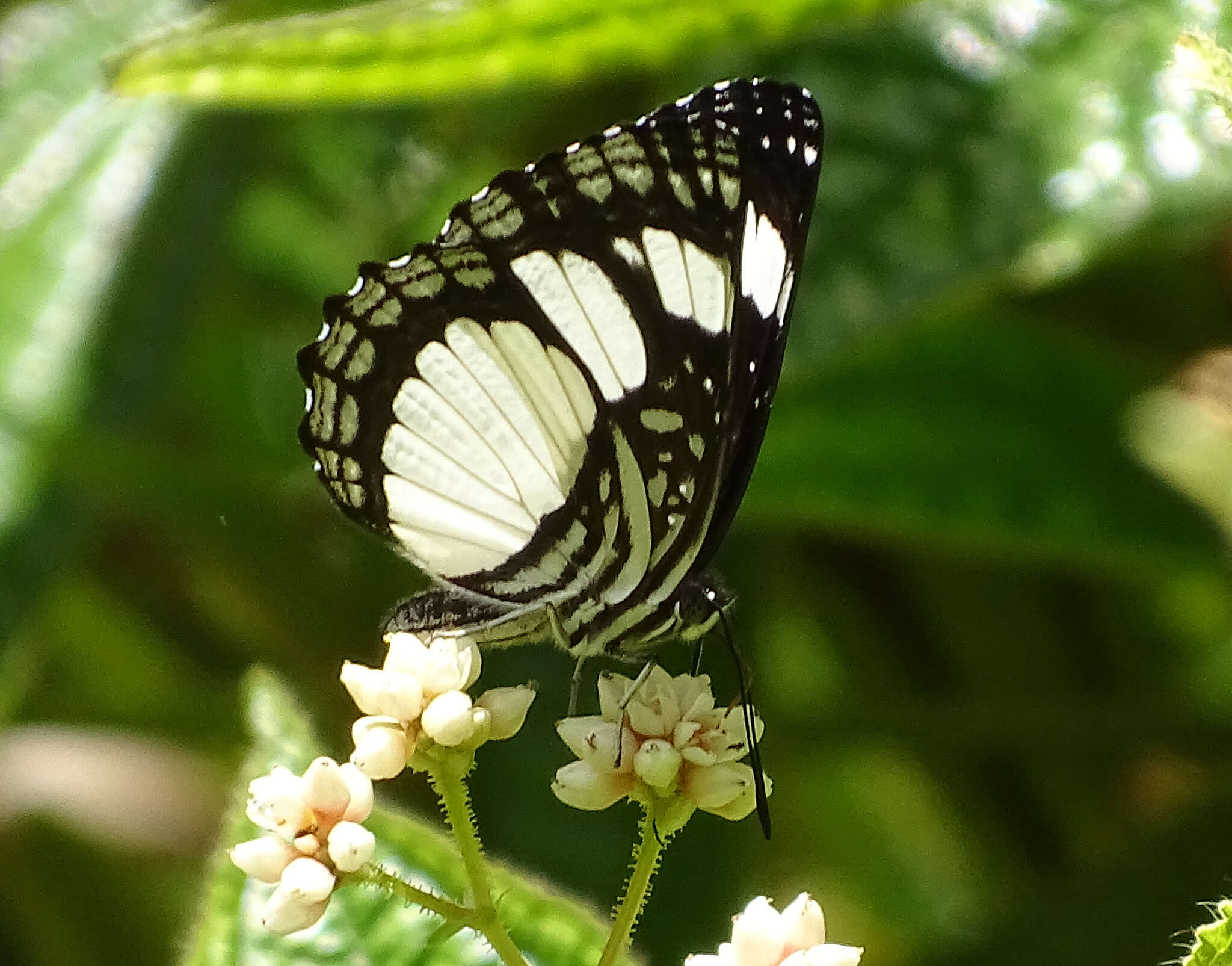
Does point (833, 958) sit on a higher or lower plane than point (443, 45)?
lower

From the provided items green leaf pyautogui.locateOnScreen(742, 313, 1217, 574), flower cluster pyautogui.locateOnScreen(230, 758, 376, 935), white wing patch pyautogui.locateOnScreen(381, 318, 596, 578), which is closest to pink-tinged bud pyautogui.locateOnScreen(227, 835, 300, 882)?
flower cluster pyautogui.locateOnScreen(230, 758, 376, 935)

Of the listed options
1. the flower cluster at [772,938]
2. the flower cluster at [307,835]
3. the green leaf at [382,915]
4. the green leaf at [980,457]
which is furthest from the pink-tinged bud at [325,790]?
the green leaf at [980,457]

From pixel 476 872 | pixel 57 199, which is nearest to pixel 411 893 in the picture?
pixel 476 872

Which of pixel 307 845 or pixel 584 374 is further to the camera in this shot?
pixel 584 374

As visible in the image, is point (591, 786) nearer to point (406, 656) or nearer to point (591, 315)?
point (406, 656)

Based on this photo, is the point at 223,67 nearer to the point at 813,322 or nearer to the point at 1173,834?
the point at 813,322

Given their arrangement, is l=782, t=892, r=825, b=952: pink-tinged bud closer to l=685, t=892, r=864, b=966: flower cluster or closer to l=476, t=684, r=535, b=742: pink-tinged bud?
l=685, t=892, r=864, b=966: flower cluster

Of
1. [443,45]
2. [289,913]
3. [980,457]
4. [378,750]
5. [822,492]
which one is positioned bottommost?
[289,913]
